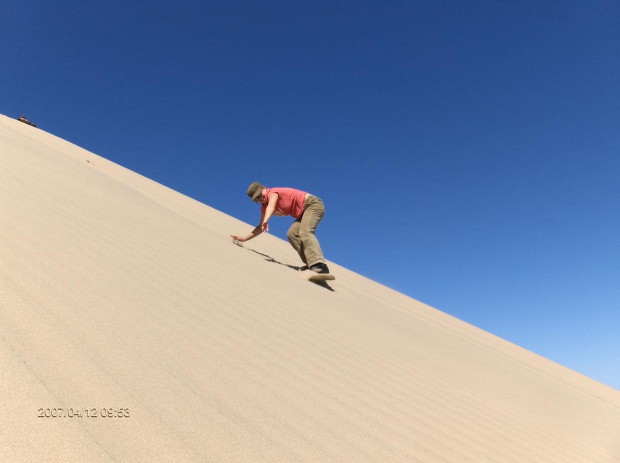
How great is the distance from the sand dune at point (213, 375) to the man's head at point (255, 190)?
3.65ft

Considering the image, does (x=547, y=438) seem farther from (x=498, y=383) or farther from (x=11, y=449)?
(x=11, y=449)

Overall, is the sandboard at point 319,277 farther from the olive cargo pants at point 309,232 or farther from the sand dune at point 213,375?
the sand dune at point 213,375

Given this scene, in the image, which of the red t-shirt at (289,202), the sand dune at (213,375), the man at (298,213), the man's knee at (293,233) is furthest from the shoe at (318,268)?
the sand dune at (213,375)

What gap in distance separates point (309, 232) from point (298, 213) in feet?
0.91

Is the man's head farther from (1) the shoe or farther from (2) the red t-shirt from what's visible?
(1) the shoe

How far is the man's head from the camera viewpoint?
3.98 metres

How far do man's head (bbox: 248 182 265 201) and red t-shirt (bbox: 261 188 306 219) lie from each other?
8cm

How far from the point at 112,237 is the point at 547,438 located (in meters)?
2.61

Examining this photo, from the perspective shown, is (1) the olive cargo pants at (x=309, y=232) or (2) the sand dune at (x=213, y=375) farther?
(1) the olive cargo pants at (x=309, y=232)

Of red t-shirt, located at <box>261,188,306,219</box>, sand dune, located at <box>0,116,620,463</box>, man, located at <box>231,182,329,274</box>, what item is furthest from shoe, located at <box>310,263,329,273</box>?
sand dune, located at <box>0,116,620,463</box>

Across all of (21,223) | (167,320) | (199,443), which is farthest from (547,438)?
(21,223)

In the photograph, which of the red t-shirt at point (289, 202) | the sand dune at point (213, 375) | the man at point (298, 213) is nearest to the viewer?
the sand dune at point (213, 375)

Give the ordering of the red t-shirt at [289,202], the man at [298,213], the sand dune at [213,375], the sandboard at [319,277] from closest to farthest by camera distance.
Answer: the sand dune at [213,375] < the sandboard at [319,277] < the man at [298,213] < the red t-shirt at [289,202]

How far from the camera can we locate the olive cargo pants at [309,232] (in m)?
3.94
